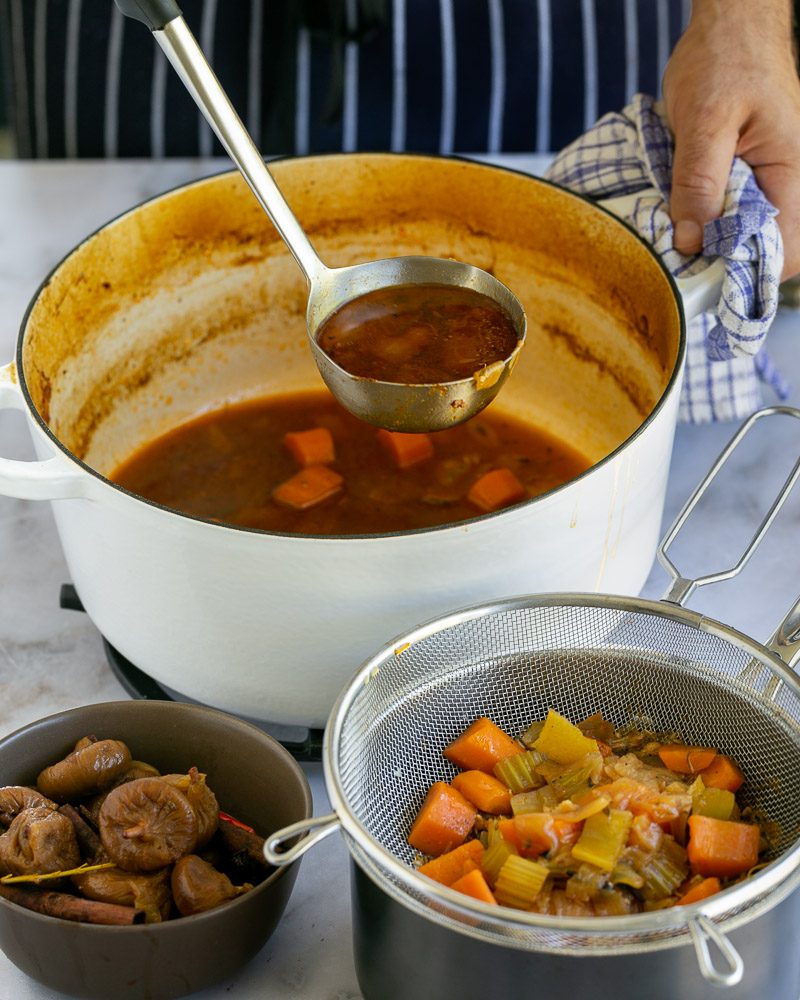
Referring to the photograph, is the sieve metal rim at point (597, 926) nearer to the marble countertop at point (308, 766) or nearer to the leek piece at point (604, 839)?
the leek piece at point (604, 839)

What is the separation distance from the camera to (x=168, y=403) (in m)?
1.56

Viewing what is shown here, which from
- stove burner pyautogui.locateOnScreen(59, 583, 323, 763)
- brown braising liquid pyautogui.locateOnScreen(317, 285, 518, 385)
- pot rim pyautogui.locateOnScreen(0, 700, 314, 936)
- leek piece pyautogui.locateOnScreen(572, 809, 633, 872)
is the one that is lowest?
stove burner pyautogui.locateOnScreen(59, 583, 323, 763)

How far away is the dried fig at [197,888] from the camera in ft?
2.88

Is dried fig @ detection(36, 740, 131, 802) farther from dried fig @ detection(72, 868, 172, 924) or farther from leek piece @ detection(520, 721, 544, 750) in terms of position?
leek piece @ detection(520, 721, 544, 750)

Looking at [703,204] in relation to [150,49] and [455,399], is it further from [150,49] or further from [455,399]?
[150,49]

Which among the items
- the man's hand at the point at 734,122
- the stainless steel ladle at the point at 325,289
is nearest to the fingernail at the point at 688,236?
the man's hand at the point at 734,122

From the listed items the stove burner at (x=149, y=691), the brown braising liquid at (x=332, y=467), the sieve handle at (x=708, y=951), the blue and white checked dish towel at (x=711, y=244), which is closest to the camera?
the sieve handle at (x=708, y=951)

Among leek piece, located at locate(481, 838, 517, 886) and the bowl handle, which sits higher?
the bowl handle

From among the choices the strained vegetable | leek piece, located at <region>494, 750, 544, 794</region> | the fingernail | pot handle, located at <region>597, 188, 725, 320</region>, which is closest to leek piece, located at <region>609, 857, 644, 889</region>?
the strained vegetable

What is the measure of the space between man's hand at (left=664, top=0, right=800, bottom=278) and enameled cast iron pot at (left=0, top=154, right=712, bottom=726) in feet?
0.26

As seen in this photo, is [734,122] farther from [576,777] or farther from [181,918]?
[181,918]

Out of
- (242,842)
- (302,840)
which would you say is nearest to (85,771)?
(242,842)

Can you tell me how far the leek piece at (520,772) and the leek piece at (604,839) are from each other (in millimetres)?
83

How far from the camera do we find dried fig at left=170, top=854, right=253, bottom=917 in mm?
876
